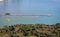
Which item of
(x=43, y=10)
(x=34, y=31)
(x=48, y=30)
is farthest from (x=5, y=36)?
(x=43, y=10)

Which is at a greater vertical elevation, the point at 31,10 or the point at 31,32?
the point at 31,10

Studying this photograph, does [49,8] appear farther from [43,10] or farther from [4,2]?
[4,2]

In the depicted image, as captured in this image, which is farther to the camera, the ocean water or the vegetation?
the ocean water

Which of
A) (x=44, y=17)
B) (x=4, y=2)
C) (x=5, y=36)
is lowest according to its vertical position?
(x=5, y=36)

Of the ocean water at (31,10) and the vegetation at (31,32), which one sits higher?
the ocean water at (31,10)

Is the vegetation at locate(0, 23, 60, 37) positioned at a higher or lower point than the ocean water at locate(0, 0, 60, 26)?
lower

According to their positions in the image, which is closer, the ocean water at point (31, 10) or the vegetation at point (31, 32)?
the vegetation at point (31, 32)

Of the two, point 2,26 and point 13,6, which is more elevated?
point 13,6

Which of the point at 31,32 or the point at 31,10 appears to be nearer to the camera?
the point at 31,32
